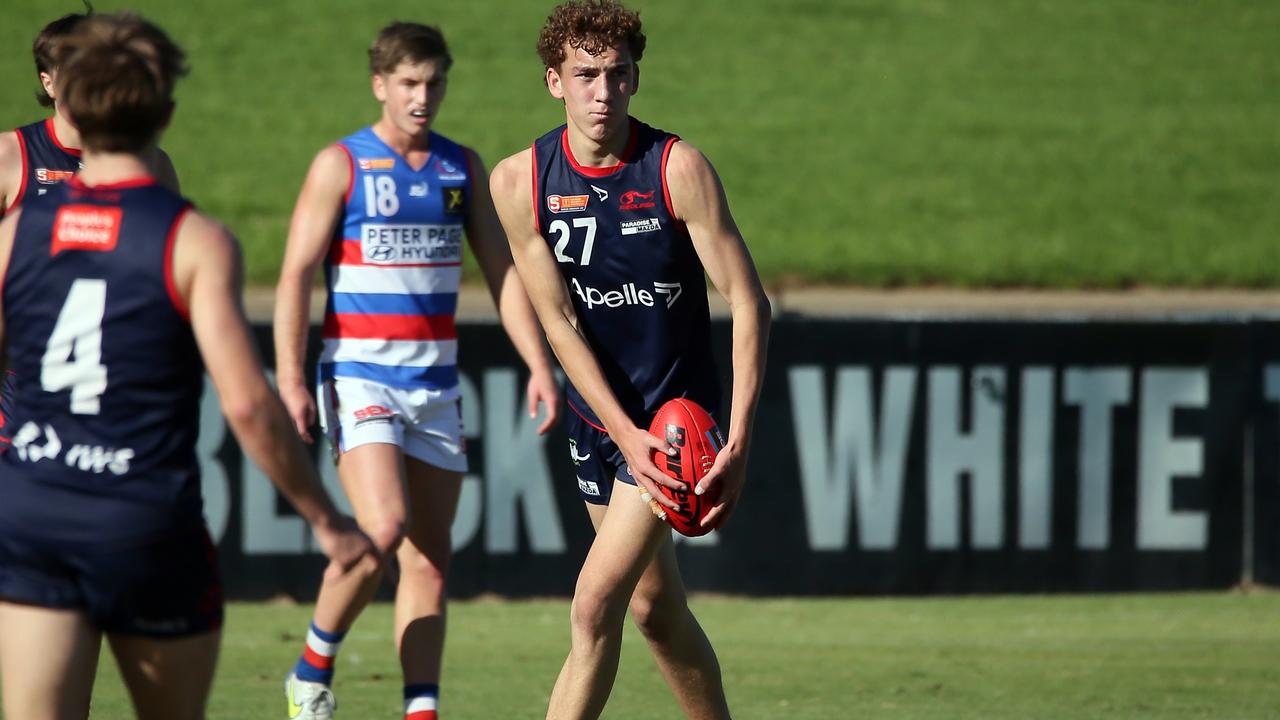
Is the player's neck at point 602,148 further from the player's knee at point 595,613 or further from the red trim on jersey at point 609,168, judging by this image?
the player's knee at point 595,613

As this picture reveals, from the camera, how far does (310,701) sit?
551 centimetres

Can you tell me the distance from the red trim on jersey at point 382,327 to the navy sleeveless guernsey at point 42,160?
1.10 metres

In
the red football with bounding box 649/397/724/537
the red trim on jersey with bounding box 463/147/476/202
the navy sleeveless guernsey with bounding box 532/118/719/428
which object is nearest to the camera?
the red football with bounding box 649/397/724/537

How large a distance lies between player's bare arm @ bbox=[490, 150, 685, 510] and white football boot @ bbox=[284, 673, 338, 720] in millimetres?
1454

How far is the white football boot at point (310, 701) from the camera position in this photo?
5504 millimetres

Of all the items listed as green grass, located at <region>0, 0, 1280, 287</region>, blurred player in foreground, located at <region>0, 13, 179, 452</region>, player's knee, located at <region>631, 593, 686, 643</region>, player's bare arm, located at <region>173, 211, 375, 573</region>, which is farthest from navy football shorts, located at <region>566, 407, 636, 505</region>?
green grass, located at <region>0, 0, 1280, 287</region>

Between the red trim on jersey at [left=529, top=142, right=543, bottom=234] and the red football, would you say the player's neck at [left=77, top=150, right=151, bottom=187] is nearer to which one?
the red trim on jersey at [left=529, top=142, right=543, bottom=234]

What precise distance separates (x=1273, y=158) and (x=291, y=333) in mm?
18859

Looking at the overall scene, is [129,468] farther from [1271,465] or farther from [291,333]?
[1271,465]

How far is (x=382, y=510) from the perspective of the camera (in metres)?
5.47

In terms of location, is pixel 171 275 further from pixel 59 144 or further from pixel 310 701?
pixel 59 144

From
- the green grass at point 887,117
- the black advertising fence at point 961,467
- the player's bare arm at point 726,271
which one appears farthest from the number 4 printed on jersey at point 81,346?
the green grass at point 887,117

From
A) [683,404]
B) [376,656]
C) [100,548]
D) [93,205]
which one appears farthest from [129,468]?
[376,656]

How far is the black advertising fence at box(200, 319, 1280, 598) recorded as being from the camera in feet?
32.5
